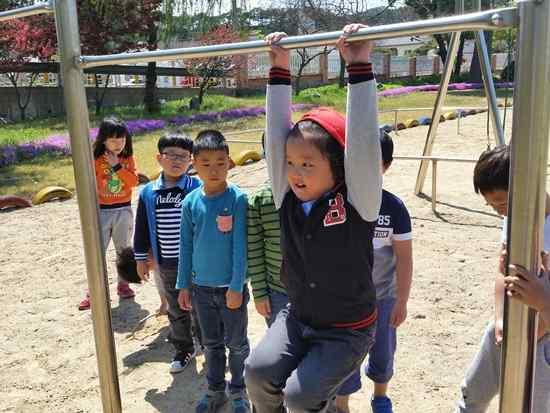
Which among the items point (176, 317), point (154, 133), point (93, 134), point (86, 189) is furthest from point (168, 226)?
point (154, 133)

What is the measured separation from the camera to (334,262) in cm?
157

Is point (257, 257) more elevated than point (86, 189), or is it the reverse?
point (86, 189)

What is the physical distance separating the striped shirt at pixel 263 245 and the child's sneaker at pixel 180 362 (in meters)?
0.92

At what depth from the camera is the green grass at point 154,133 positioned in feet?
26.8

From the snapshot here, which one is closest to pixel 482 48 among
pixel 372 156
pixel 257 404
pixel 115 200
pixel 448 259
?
pixel 448 259

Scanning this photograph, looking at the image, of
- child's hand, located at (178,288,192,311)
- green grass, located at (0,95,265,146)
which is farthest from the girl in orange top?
green grass, located at (0,95,265,146)

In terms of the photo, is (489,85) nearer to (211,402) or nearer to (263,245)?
(263,245)

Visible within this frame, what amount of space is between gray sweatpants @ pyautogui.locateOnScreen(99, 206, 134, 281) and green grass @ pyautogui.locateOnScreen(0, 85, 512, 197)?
4.04m

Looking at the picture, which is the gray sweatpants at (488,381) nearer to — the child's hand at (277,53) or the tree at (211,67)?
the child's hand at (277,53)

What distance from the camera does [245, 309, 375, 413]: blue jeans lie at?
4.92 ft

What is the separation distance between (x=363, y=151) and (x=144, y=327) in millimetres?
2348

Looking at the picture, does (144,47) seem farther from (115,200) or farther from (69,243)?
(115,200)

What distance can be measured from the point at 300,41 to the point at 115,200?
8.48 ft

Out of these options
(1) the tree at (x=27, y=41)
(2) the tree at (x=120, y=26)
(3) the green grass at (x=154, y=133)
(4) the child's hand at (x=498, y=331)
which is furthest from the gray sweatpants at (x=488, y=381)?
(2) the tree at (x=120, y=26)
